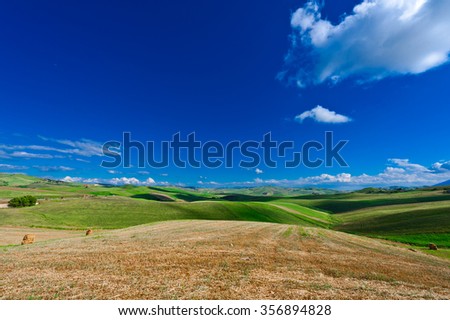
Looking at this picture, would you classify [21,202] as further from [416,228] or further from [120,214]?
[416,228]

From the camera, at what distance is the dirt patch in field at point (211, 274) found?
44.1 feet

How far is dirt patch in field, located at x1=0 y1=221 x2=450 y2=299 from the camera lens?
529 inches

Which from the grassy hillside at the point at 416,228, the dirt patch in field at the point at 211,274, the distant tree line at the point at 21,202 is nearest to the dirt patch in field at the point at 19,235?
the dirt patch in field at the point at 211,274

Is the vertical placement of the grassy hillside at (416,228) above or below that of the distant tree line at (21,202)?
below

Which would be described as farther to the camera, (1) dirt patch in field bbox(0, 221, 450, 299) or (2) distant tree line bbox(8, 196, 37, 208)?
(2) distant tree line bbox(8, 196, 37, 208)

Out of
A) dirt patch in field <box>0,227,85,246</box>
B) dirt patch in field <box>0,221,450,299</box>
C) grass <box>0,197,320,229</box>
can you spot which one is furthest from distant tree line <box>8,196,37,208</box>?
dirt patch in field <box>0,221,450,299</box>

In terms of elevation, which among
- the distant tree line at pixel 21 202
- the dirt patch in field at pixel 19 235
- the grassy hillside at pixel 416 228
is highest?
the distant tree line at pixel 21 202

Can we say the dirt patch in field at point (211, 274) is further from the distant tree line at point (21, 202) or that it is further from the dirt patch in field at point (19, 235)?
the distant tree line at point (21, 202)

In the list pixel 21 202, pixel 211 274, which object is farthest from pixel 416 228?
pixel 21 202

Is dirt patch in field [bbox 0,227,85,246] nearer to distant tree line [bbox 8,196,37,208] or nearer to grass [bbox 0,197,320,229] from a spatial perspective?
grass [bbox 0,197,320,229]

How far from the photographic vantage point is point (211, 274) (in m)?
16.6

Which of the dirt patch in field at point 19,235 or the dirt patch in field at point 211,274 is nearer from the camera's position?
the dirt patch in field at point 211,274

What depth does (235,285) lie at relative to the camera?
1448cm
